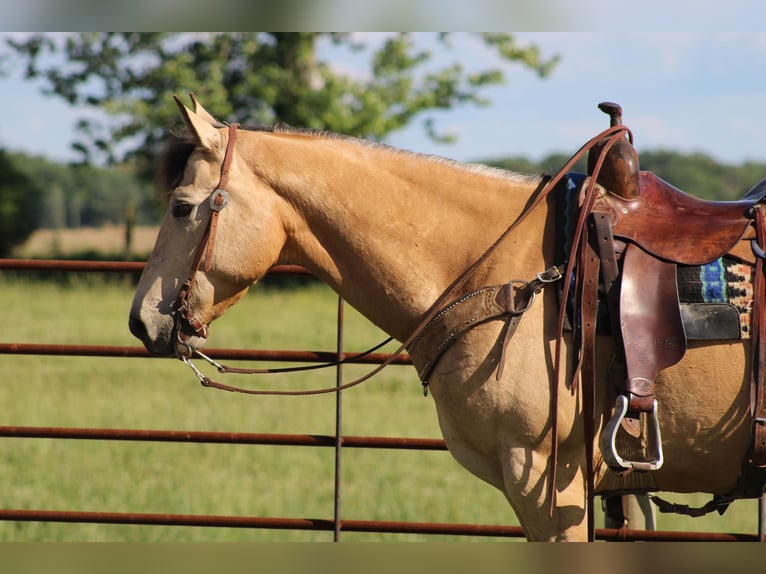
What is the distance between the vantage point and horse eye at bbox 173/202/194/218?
2.99 m

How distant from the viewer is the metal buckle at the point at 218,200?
2.96m

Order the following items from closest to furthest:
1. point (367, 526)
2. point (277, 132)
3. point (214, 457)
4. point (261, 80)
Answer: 1. point (277, 132)
2. point (367, 526)
3. point (214, 457)
4. point (261, 80)

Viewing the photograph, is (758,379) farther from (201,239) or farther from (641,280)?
(201,239)

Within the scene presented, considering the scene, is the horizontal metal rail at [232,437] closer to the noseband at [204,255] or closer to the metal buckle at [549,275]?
the noseband at [204,255]

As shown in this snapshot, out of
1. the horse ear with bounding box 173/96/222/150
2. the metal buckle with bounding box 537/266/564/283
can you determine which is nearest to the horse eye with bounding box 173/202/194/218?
the horse ear with bounding box 173/96/222/150

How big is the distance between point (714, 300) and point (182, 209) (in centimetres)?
185

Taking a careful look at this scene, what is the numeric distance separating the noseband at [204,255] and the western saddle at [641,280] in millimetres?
1223

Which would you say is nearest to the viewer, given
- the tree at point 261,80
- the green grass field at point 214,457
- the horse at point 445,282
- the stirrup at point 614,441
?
the stirrup at point 614,441

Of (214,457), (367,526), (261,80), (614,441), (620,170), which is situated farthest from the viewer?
(261,80)

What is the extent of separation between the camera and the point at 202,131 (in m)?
2.96

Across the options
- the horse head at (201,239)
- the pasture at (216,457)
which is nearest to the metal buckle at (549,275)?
the horse head at (201,239)

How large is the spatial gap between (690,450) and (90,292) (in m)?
15.8

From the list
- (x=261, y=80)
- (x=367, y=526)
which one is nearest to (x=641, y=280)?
(x=367, y=526)

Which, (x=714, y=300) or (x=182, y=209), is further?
(x=182, y=209)
